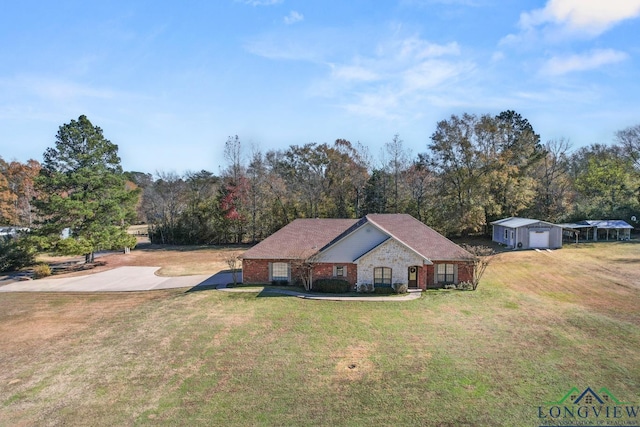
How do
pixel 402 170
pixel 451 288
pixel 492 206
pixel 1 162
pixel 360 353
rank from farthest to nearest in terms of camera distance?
pixel 1 162, pixel 402 170, pixel 492 206, pixel 451 288, pixel 360 353

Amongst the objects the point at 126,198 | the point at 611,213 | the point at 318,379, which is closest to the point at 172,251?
the point at 126,198

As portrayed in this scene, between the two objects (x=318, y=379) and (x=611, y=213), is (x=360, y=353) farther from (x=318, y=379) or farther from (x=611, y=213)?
(x=611, y=213)

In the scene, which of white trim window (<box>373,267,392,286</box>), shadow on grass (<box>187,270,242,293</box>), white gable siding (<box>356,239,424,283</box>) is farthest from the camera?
shadow on grass (<box>187,270,242,293</box>)

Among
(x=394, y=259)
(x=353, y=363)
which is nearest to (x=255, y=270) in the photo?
(x=394, y=259)

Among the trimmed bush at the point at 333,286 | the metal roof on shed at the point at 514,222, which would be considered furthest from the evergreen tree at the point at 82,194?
the metal roof on shed at the point at 514,222

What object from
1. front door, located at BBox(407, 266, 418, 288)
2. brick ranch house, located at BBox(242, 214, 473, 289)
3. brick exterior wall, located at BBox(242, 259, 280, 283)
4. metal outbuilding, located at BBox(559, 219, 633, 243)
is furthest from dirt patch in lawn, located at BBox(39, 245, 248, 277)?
metal outbuilding, located at BBox(559, 219, 633, 243)

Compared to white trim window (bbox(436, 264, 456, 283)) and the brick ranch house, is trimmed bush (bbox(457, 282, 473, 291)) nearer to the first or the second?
the brick ranch house

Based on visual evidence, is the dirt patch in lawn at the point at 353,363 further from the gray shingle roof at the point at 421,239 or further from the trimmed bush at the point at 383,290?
the gray shingle roof at the point at 421,239
